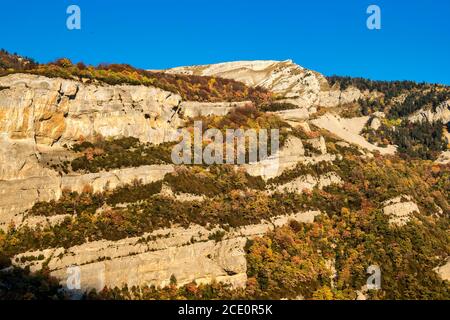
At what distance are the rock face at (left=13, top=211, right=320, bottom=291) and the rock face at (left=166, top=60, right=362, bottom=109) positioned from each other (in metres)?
75.2

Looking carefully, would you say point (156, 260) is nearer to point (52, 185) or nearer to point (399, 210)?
point (52, 185)

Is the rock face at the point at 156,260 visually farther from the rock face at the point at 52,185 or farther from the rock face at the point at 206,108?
the rock face at the point at 206,108

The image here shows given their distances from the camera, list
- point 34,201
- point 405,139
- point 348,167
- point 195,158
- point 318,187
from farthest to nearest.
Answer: point 405,139
point 348,167
point 318,187
point 195,158
point 34,201

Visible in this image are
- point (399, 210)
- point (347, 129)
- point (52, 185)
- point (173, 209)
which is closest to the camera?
point (52, 185)

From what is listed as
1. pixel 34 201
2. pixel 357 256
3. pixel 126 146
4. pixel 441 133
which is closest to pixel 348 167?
pixel 357 256

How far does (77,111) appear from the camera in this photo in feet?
197

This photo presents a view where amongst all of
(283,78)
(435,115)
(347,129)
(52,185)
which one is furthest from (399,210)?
(435,115)

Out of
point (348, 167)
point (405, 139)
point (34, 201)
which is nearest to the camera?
point (34, 201)

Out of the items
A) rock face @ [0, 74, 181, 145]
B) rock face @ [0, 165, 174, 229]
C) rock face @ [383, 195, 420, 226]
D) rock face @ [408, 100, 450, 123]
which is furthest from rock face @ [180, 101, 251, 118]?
rock face @ [408, 100, 450, 123]

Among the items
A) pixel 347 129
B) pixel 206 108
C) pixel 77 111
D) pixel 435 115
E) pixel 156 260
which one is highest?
pixel 435 115

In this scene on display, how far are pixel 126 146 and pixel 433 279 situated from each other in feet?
121

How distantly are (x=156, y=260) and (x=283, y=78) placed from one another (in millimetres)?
99622

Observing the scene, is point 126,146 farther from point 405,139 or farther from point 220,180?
point 405,139

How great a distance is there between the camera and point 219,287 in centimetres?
5119
